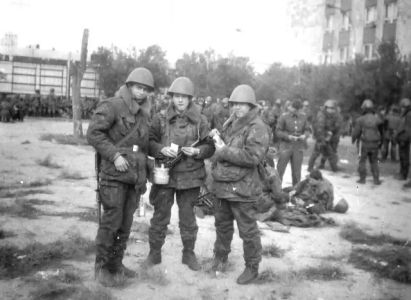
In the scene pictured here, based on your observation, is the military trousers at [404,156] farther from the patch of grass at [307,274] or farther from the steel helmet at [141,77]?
the steel helmet at [141,77]

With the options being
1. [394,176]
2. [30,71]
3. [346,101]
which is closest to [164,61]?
[30,71]

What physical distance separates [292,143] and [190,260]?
5481 millimetres

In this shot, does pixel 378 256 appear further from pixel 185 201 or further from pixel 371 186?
pixel 371 186

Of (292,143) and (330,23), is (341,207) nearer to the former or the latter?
(292,143)

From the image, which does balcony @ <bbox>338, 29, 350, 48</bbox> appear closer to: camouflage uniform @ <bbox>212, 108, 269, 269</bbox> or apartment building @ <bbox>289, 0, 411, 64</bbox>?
apartment building @ <bbox>289, 0, 411, 64</bbox>

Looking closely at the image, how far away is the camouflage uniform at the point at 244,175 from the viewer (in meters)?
4.73

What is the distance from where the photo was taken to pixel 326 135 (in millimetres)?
12570

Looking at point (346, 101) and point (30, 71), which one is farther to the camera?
point (30, 71)

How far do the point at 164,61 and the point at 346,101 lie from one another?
20790mm

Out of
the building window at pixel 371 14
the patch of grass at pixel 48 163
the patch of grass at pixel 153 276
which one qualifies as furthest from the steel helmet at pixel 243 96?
the building window at pixel 371 14

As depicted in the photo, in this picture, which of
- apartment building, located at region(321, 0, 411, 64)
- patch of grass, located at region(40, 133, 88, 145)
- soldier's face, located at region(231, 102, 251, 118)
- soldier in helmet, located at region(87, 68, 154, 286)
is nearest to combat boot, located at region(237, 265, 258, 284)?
soldier in helmet, located at region(87, 68, 154, 286)

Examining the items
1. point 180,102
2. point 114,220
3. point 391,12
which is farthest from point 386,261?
point 391,12

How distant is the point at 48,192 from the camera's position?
8.53 meters

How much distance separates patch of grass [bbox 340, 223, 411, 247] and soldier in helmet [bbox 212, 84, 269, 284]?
246 centimetres
